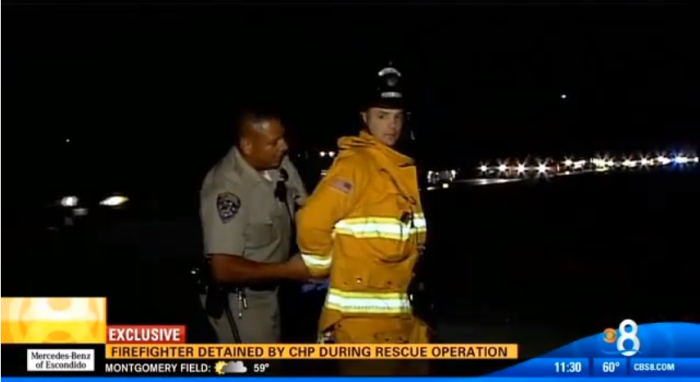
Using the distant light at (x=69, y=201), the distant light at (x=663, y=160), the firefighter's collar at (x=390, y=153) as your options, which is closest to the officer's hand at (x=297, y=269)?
the firefighter's collar at (x=390, y=153)

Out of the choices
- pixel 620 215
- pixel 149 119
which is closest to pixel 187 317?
pixel 149 119

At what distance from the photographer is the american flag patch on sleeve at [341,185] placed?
3488 millimetres

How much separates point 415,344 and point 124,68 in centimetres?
134

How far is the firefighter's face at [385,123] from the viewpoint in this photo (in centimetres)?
349

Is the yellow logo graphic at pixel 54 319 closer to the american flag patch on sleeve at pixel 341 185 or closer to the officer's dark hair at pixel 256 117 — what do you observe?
the officer's dark hair at pixel 256 117

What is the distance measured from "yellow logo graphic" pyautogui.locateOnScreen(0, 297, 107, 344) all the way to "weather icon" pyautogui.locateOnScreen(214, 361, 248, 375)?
0.39 m

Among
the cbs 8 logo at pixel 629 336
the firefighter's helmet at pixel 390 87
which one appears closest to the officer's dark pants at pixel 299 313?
the firefighter's helmet at pixel 390 87

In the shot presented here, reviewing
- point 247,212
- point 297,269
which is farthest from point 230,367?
point 247,212

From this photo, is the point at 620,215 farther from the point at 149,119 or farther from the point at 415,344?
the point at 149,119

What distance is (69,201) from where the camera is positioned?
3.51 meters

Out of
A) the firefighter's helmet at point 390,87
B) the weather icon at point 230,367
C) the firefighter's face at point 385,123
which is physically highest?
the firefighter's helmet at point 390,87

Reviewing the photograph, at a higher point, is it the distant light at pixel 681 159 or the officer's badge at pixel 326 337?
the distant light at pixel 681 159

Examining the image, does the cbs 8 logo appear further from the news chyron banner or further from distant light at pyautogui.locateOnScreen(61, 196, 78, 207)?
distant light at pyautogui.locateOnScreen(61, 196, 78, 207)

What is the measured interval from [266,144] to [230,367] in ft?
2.49
